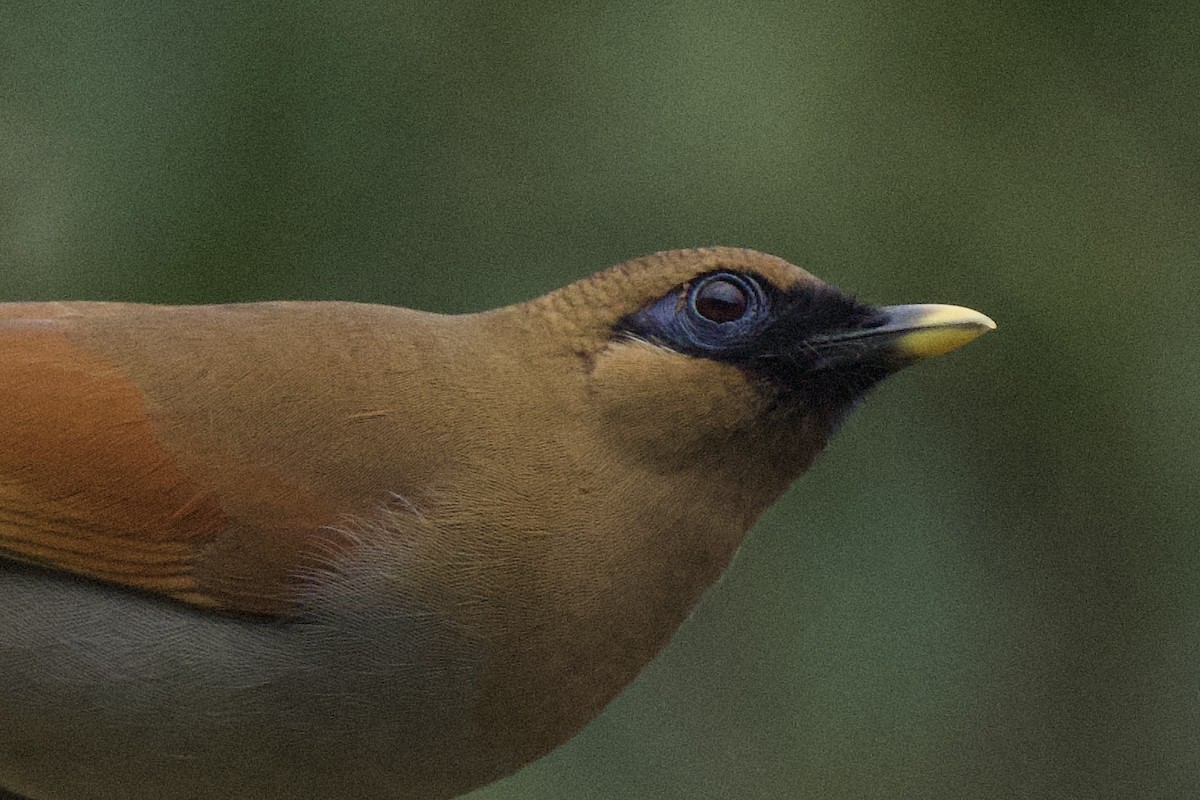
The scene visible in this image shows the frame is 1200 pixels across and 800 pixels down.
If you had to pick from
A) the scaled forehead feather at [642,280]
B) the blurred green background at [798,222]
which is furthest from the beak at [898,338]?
the blurred green background at [798,222]

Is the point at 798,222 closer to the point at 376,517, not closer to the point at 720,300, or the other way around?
the point at 720,300

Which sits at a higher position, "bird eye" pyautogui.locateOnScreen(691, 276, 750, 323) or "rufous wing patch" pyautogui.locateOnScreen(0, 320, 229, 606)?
"bird eye" pyautogui.locateOnScreen(691, 276, 750, 323)

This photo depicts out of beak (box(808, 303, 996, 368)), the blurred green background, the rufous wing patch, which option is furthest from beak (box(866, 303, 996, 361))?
the rufous wing patch

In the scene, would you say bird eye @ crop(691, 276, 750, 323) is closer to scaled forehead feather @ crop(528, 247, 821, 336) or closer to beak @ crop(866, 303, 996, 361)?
scaled forehead feather @ crop(528, 247, 821, 336)

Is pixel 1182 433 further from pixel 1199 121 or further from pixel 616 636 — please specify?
pixel 616 636

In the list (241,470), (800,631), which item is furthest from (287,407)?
(800,631)

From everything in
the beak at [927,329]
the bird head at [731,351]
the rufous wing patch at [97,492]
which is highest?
the beak at [927,329]

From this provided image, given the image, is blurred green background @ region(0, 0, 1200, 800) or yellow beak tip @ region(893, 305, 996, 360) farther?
blurred green background @ region(0, 0, 1200, 800)

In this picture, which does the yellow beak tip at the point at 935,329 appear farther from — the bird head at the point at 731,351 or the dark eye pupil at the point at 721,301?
the dark eye pupil at the point at 721,301
